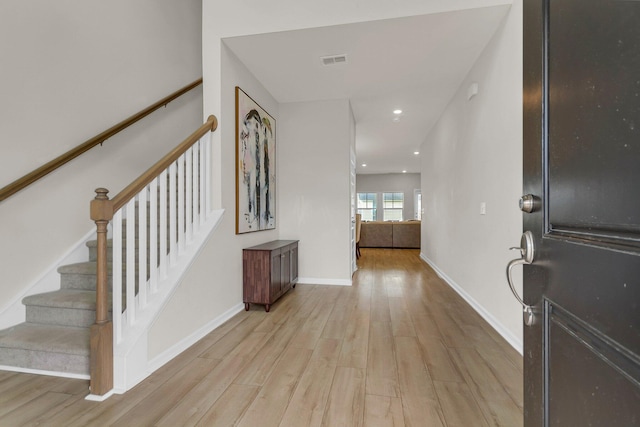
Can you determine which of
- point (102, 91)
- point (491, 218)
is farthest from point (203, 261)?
point (491, 218)

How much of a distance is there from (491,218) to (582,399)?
2269 mm

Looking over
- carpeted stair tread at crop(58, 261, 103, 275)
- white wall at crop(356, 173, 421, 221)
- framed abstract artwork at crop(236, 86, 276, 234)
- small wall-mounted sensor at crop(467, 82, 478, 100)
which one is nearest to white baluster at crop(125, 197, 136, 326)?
carpeted stair tread at crop(58, 261, 103, 275)

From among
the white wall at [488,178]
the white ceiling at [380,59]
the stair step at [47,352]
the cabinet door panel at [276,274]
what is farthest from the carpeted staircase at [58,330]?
the white wall at [488,178]

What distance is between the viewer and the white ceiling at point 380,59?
99.3 inches

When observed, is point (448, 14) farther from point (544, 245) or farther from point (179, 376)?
point (179, 376)

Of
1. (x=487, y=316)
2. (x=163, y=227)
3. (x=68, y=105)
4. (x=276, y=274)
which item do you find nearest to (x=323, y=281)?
(x=276, y=274)

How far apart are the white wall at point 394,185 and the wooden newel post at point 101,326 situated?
11221 mm

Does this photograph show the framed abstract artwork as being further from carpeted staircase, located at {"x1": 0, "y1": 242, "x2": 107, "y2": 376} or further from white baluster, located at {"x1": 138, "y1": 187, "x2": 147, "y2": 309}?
carpeted staircase, located at {"x1": 0, "y1": 242, "x2": 107, "y2": 376}

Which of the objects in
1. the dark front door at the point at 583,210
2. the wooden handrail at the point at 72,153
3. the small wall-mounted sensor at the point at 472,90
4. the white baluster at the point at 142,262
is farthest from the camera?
the small wall-mounted sensor at the point at 472,90

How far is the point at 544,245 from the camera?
721 mm

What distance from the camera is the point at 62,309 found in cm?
201

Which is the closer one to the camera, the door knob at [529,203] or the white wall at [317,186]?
the door knob at [529,203]

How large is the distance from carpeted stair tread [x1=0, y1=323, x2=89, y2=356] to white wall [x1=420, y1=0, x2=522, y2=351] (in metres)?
2.90

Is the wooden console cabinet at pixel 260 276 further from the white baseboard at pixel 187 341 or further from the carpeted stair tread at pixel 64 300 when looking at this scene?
the carpeted stair tread at pixel 64 300
